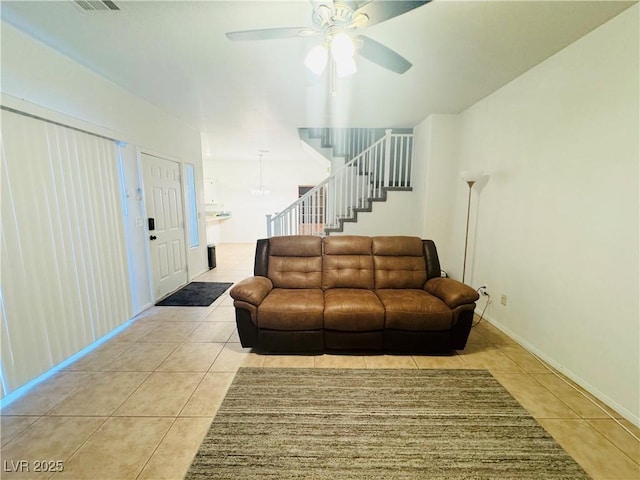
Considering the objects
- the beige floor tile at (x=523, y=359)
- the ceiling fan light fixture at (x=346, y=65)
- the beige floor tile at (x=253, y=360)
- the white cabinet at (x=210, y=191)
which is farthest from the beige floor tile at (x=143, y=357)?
the white cabinet at (x=210, y=191)

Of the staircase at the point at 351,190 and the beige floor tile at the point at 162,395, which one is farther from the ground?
the staircase at the point at 351,190

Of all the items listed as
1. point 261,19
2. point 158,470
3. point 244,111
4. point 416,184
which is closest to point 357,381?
point 158,470

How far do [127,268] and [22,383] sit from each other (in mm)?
1289

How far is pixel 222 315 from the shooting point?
321 centimetres

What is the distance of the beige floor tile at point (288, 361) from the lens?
2240 millimetres

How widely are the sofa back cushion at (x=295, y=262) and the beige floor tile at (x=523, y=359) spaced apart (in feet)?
Answer: 6.06

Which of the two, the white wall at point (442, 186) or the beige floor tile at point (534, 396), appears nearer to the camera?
the beige floor tile at point (534, 396)

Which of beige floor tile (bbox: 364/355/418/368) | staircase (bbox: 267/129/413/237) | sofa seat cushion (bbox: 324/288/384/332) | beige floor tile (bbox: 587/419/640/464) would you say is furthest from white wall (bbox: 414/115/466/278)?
beige floor tile (bbox: 587/419/640/464)

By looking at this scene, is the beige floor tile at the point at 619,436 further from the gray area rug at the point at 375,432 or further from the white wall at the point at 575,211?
the gray area rug at the point at 375,432

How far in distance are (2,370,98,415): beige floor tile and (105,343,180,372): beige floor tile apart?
0.58 feet

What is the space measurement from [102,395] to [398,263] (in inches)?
108

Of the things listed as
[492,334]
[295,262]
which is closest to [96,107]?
[295,262]

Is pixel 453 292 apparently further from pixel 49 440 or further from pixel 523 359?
pixel 49 440

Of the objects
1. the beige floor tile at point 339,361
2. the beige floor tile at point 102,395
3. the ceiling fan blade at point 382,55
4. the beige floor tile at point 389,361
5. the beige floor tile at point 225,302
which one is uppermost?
the ceiling fan blade at point 382,55
